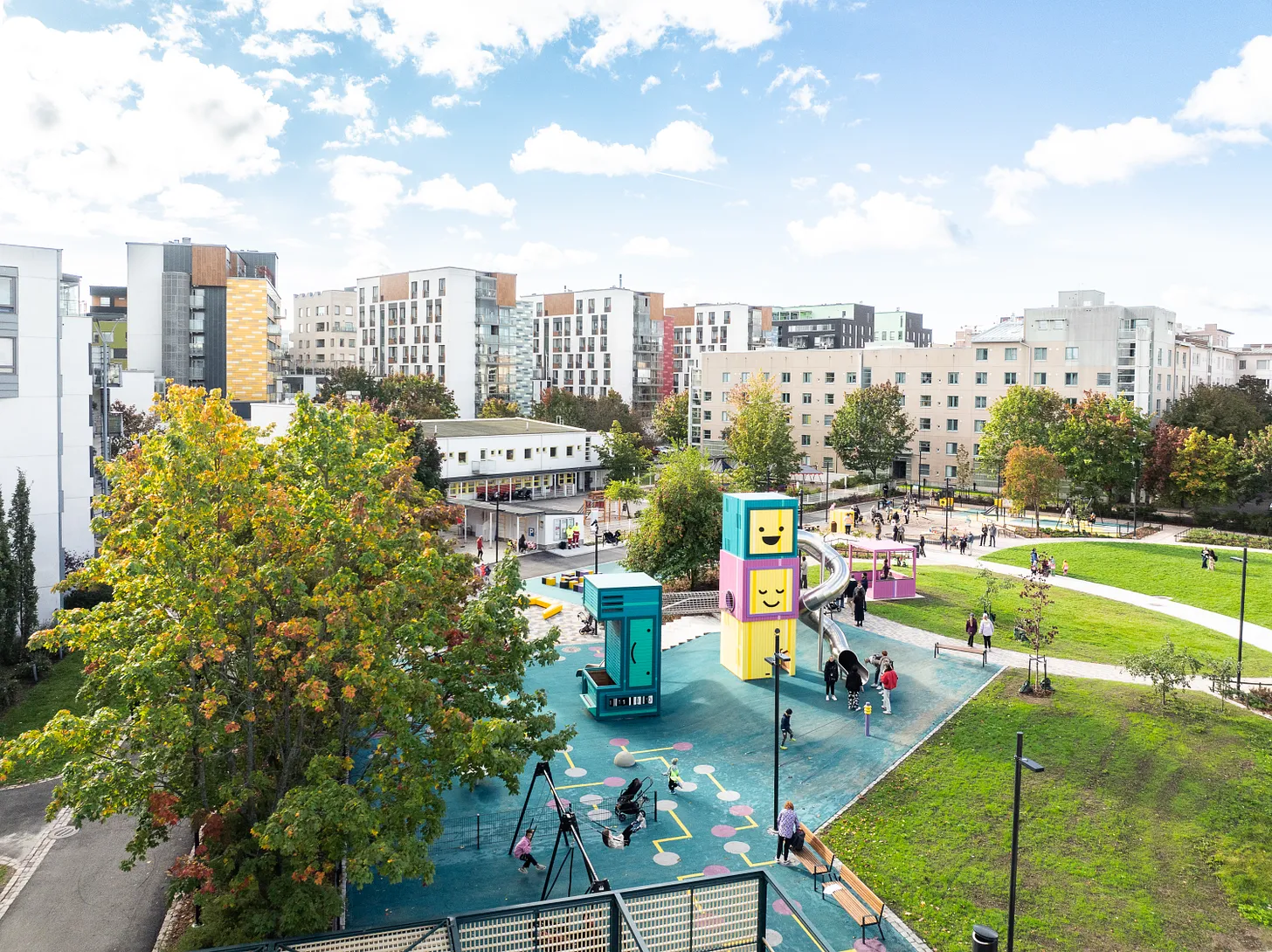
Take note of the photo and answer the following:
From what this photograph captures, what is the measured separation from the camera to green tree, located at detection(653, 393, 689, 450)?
10269 centimetres

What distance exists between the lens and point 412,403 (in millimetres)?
69250

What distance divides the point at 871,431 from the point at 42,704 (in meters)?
63.5

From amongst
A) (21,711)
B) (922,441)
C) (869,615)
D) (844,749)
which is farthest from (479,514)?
(922,441)

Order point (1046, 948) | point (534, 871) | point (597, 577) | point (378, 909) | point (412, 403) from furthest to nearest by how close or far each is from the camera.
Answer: point (412, 403), point (597, 577), point (534, 871), point (378, 909), point (1046, 948)

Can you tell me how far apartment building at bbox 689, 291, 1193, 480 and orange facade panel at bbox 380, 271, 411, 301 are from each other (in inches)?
1462

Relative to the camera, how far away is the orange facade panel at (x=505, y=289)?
347ft

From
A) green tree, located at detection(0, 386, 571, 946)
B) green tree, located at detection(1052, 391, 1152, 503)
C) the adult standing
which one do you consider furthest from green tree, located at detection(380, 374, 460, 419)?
the adult standing

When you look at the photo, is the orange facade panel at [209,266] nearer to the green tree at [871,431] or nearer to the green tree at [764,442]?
the green tree at [764,442]

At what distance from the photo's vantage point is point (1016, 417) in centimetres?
6869

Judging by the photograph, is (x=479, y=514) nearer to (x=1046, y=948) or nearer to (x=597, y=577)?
(x=597, y=577)

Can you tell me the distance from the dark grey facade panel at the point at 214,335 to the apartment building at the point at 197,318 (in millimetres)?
74

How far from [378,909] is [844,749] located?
40.8 ft

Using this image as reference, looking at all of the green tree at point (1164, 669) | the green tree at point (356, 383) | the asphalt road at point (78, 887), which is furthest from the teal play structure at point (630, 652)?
the green tree at point (356, 383)

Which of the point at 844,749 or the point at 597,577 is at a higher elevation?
the point at 597,577
